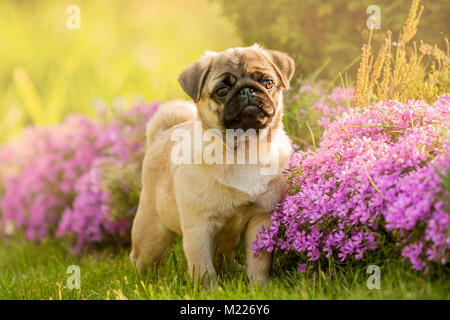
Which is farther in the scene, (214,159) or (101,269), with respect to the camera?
(101,269)

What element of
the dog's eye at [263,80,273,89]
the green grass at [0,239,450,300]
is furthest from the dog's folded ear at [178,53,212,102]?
the green grass at [0,239,450,300]

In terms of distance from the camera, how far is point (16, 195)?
565cm

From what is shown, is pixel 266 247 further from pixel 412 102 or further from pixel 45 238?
pixel 45 238

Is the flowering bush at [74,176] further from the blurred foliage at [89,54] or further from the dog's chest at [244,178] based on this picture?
the dog's chest at [244,178]

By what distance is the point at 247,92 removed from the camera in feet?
9.81

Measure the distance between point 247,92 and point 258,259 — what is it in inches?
39.6

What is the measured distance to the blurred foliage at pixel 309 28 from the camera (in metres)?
4.64

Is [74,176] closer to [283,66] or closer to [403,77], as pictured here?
[283,66]

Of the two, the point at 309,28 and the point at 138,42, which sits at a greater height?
the point at 138,42

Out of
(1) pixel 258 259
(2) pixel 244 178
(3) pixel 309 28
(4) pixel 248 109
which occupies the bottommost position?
(1) pixel 258 259

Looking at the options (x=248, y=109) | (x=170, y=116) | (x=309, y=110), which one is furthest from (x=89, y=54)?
(x=248, y=109)

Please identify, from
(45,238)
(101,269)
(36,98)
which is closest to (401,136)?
(101,269)

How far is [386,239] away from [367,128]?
815mm

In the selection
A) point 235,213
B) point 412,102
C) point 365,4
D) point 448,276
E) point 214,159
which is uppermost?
point 365,4
